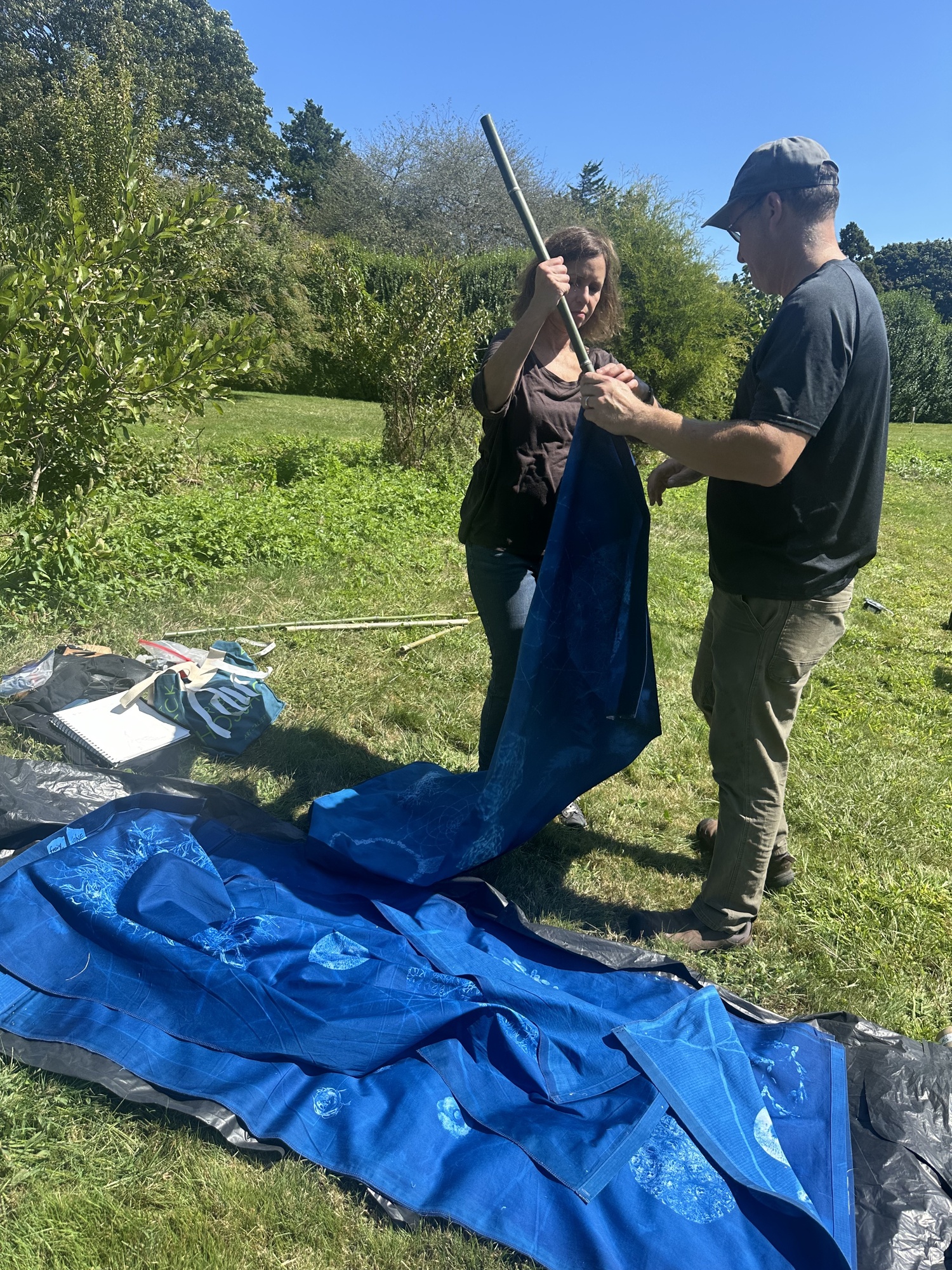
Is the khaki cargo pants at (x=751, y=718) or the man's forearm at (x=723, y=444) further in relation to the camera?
the khaki cargo pants at (x=751, y=718)

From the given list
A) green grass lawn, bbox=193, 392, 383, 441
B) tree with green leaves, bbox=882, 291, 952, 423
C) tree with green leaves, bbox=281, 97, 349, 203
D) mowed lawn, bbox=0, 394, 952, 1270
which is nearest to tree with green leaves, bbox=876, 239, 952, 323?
tree with green leaves, bbox=882, 291, 952, 423

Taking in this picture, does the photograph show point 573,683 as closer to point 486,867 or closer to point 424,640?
point 486,867

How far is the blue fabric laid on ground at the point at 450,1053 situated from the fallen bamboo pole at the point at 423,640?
236 cm

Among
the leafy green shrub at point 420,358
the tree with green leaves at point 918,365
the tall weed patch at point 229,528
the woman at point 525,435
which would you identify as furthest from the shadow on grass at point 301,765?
the tree with green leaves at point 918,365

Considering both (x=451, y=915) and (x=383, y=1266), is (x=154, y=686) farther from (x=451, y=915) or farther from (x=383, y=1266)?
(x=383, y=1266)

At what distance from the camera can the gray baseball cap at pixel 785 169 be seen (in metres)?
2.14

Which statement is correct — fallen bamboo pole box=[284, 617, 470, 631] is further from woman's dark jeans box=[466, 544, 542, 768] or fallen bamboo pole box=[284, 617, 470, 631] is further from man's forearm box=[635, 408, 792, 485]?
man's forearm box=[635, 408, 792, 485]

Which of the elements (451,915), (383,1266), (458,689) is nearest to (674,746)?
(458,689)

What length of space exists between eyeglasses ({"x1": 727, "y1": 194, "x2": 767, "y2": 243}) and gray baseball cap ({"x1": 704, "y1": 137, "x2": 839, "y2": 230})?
1 cm

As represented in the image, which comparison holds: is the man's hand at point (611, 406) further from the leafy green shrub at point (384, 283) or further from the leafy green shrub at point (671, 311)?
the leafy green shrub at point (384, 283)

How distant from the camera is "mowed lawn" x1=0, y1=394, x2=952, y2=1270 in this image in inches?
69.1

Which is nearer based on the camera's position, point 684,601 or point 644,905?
point 644,905

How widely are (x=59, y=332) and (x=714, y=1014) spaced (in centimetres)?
450

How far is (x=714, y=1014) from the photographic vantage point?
7.31 feet
